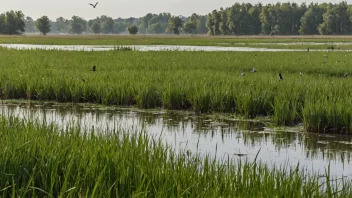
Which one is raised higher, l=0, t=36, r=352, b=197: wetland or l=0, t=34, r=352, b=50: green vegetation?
l=0, t=34, r=352, b=50: green vegetation

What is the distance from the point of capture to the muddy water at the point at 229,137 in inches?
270

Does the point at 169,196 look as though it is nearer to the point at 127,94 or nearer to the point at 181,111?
the point at 181,111

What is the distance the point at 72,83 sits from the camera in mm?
12422

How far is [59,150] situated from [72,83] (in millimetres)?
7640

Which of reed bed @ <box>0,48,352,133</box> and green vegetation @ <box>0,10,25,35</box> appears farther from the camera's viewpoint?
green vegetation @ <box>0,10,25,35</box>

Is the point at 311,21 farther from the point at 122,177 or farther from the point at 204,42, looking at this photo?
the point at 122,177

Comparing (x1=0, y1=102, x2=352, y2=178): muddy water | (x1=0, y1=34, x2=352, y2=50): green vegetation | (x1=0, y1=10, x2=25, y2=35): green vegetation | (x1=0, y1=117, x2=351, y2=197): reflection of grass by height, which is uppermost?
(x1=0, y1=10, x2=25, y2=35): green vegetation

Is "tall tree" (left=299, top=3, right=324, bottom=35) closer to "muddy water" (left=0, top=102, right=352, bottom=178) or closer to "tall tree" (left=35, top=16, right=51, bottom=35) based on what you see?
"tall tree" (left=35, top=16, right=51, bottom=35)

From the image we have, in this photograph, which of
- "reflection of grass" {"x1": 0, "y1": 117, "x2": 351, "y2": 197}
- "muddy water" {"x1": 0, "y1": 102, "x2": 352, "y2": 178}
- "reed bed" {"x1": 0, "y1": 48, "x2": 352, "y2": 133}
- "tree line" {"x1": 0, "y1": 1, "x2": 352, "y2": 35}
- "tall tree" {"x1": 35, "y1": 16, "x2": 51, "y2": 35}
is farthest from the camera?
"tall tree" {"x1": 35, "y1": 16, "x2": 51, "y2": 35}

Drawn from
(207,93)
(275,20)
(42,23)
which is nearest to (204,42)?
(207,93)

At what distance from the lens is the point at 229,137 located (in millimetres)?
8328

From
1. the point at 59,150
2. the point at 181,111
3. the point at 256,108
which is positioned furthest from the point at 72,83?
the point at 59,150

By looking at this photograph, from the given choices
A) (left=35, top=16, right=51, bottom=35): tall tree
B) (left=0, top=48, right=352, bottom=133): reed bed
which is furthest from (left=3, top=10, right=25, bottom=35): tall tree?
(left=0, top=48, right=352, bottom=133): reed bed

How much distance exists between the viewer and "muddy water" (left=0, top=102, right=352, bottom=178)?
6848 mm
